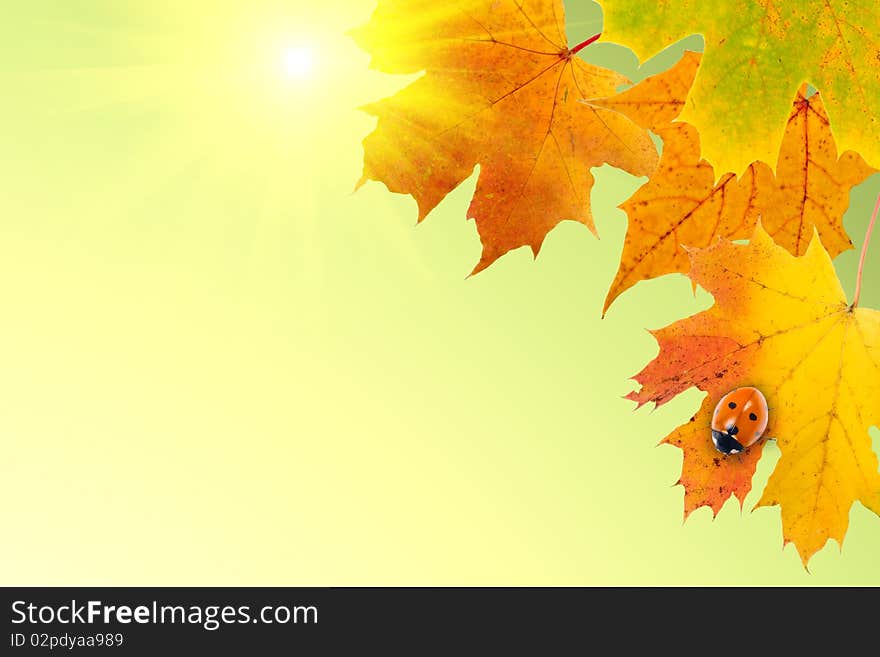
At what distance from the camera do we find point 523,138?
83 centimetres

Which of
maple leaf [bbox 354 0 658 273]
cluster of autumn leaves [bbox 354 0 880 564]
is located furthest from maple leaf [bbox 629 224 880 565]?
maple leaf [bbox 354 0 658 273]

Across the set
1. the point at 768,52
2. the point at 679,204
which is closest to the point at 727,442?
the point at 679,204

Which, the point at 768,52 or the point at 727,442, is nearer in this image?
the point at 768,52

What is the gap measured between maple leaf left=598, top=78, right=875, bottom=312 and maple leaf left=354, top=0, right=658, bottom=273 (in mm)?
38

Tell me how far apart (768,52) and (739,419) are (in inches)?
12.9

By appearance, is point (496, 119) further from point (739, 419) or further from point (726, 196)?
point (739, 419)

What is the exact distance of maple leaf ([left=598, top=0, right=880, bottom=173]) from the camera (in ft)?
1.84

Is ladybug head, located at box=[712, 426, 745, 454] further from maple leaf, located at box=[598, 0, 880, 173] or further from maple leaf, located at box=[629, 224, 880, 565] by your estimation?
maple leaf, located at box=[598, 0, 880, 173]

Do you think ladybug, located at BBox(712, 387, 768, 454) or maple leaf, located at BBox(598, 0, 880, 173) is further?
ladybug, located at BBox(712, 387, 768, 454)

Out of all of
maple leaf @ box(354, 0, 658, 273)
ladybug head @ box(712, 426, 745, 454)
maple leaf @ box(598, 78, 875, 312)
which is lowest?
ladybug head @ box(712, 426, 745, 454)

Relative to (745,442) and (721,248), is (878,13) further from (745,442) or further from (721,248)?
(745,442)

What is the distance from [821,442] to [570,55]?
1.40 ft

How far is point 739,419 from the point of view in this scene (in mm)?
762

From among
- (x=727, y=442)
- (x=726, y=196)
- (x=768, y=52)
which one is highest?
(x=726, y=196)
